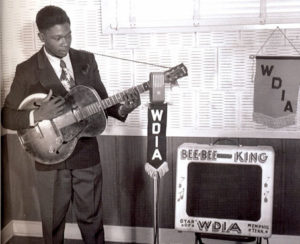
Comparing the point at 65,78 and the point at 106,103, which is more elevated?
the point at 65,78

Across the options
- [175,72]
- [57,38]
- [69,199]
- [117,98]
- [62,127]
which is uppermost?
[57,38]

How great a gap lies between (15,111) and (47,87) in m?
0.16

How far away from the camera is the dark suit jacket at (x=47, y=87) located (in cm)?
184

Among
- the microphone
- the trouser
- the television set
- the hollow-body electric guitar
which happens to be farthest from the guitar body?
the television set

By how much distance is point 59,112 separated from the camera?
1.86 m

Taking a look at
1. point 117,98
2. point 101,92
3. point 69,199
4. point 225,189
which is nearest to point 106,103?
point 117,98

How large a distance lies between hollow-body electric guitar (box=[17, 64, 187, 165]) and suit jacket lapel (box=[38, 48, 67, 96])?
4cm

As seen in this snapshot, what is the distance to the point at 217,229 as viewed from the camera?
79.0 inches

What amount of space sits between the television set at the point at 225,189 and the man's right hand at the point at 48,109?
0.56 m

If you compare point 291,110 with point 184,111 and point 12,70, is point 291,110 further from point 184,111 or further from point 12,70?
point 12,70

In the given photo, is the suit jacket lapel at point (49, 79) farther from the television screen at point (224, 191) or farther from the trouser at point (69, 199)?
the television screen at point (224, 191)

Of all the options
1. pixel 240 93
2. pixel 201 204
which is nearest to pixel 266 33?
pixel 240 93

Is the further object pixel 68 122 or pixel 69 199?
pixel 69 199

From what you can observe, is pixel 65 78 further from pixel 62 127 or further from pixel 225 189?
pixel 225 189
